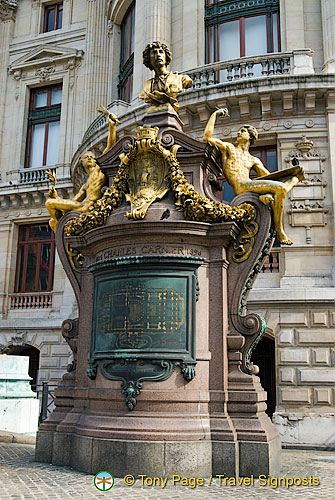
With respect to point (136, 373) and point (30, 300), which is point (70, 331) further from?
Result: point (30, 300)

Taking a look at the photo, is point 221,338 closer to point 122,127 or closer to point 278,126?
point 278,126

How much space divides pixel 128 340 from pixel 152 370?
57 centimetres

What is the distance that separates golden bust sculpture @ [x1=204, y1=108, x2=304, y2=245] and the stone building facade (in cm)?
795

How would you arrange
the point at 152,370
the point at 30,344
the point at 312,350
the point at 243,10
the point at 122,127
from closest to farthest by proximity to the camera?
the point at 152,370, the point at 312,350, the point at 122,127, the point at 243,10, the point at 30,344

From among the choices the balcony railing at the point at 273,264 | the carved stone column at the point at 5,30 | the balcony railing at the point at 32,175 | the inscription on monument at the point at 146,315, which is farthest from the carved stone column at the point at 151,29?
the inscription on monument at the point at 146,315

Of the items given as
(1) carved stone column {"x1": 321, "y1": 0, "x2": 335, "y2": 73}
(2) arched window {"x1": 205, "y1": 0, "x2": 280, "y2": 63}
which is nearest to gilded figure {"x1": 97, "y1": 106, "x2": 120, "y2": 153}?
(1) carved stone column {"x1": 321, "y1": 0, "x2": 335, "y2": 73}

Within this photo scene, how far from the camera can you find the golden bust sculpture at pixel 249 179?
8766 millimetres

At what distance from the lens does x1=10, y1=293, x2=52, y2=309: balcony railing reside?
26344 mm

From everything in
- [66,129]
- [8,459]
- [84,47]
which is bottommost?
[8,459]

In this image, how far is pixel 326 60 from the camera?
19.1 metres

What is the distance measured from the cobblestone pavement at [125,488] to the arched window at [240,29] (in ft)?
56.7

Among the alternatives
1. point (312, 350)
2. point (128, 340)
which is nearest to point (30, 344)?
point (312, 350)

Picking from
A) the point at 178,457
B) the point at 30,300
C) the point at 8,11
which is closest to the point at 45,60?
the point at 8,11

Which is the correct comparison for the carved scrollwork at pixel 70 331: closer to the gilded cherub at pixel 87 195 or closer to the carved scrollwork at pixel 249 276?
the gilded cherub at pixel 87 195
